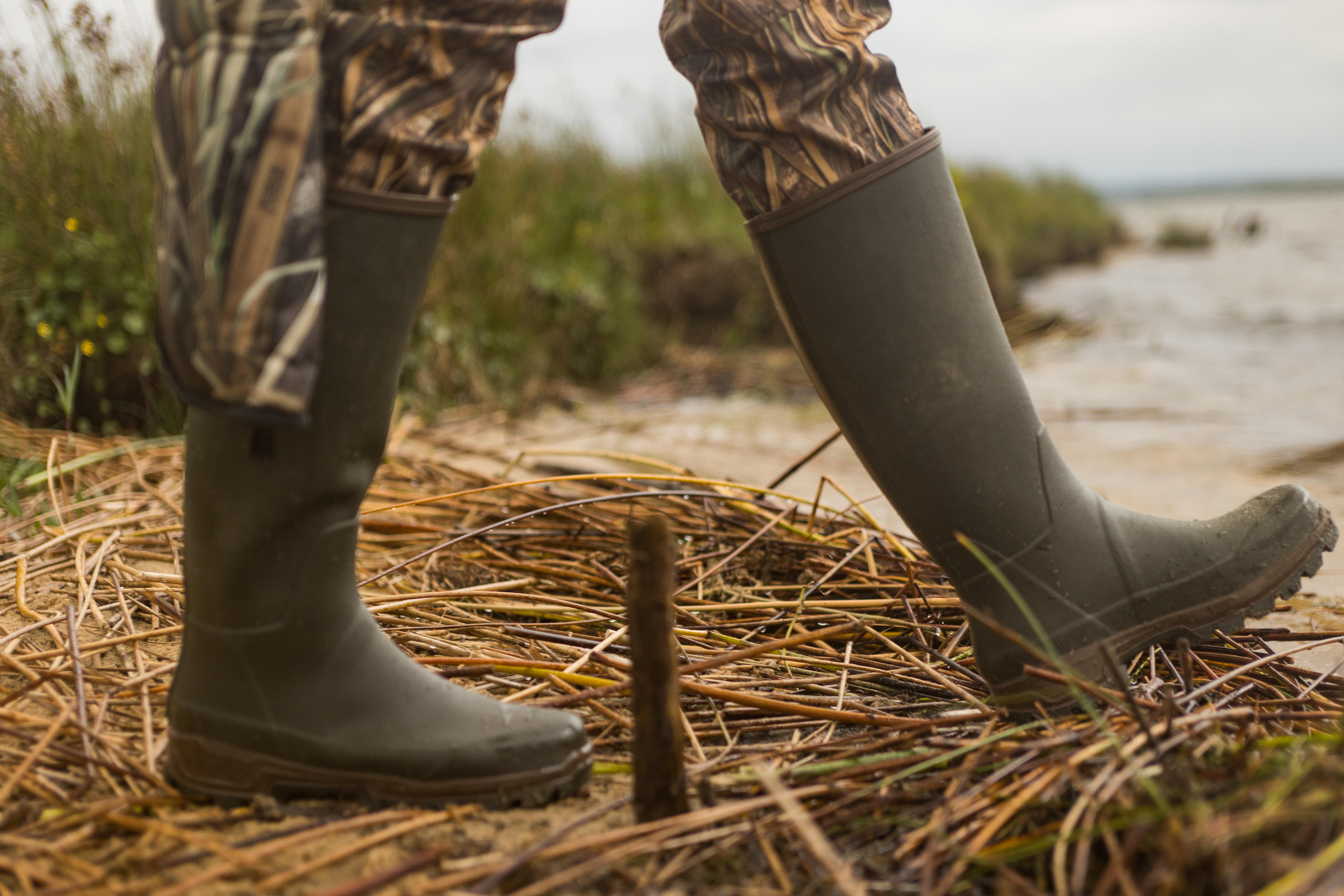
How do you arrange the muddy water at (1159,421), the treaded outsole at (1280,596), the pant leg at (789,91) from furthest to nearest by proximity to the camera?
the muddy water at (1159,421) → the treaded outsole at (1280,596) → the pant leg at (789,91)

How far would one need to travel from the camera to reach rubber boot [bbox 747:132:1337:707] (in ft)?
3.64

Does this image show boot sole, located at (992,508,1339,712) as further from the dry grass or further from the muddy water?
the muddy water

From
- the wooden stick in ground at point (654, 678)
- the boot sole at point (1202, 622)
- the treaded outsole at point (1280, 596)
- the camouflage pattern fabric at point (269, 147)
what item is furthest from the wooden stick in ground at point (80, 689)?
the treaded outsole at point (1280, 596)

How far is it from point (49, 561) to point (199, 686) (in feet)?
2.65

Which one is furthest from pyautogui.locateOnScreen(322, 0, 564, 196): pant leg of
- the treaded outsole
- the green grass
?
the green grass

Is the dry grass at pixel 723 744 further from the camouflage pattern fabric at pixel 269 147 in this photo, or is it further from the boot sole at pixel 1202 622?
the camouflage pattern fabric at pixel 269 147

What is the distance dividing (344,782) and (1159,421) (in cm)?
357

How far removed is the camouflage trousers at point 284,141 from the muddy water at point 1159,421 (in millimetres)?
975

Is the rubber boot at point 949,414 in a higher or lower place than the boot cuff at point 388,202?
lower

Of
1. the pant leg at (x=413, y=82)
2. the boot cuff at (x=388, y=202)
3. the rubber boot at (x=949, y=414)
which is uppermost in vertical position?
the pant leg at (x=413, y=82)

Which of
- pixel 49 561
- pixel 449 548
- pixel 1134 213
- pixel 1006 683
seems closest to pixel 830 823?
pixel 1006 683

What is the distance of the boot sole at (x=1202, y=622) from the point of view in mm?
1139

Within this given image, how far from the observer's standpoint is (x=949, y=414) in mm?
1123

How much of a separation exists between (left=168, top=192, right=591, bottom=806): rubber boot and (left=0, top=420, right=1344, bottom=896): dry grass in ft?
0.13
